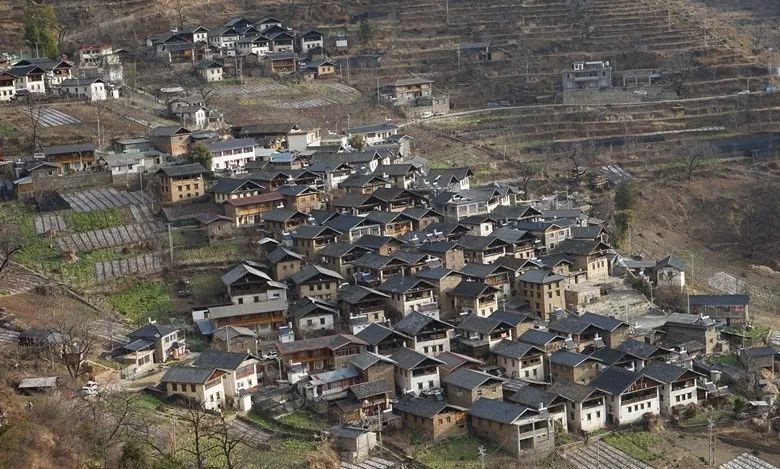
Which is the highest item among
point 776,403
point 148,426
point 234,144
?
point 234,144

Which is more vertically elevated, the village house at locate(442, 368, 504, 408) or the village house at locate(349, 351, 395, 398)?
the village house at locate(349, 351, 395, 398)

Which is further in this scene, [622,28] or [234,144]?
[622,28]

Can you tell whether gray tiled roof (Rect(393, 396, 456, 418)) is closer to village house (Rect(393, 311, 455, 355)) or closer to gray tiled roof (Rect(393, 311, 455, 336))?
village house (Rect(393, 311, 455, 355))

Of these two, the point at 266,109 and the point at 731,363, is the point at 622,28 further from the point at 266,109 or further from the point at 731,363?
the point at 731,363

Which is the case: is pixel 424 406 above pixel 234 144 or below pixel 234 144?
below

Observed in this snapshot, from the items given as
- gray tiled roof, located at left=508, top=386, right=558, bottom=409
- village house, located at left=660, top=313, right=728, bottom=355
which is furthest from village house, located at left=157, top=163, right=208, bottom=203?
village house, located at left=660, top=313, right=728, bottom=355

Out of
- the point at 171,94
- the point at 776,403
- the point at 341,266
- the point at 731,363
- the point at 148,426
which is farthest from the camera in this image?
the point at 171,94

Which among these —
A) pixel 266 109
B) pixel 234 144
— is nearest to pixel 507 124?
pixel 266 109

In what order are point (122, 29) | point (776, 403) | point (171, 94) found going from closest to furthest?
point (776, 403)
point (171, 94)
point (122, 29)
